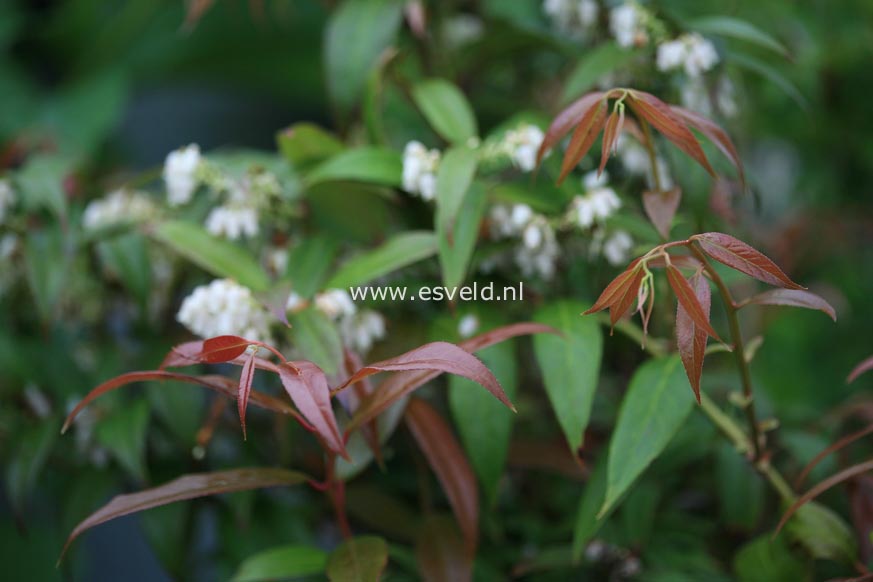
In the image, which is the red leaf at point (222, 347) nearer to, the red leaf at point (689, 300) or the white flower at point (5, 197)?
the red leaf at point (689, 300)

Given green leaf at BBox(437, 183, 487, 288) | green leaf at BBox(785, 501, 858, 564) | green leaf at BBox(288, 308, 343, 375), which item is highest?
green leaf at BBox(437, 183, 487, 288)

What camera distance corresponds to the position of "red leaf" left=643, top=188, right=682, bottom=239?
1.95 ft

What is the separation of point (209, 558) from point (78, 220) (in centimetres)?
40

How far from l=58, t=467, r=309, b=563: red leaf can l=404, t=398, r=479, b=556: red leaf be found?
4.7 inches

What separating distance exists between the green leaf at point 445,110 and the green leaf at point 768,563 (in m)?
0.44

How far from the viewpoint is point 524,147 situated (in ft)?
2.31

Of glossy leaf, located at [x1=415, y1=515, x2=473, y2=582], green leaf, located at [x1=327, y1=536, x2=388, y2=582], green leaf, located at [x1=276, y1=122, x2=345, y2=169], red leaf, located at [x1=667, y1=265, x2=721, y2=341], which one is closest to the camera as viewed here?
red leaf, located at [x1=667, y1=265, x2=721, y2=341]

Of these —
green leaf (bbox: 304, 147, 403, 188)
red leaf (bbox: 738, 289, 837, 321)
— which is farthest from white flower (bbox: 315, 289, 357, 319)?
red leaf (bbox: 738, 289, 837, 321)

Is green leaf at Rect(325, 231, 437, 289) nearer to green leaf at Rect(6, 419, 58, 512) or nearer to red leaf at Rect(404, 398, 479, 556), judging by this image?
red leaf at Rect(404, 398, 479, 556)

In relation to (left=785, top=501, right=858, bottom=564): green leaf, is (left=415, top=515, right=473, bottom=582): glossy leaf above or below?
below

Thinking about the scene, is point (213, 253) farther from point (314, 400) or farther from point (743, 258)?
point (743, 258)

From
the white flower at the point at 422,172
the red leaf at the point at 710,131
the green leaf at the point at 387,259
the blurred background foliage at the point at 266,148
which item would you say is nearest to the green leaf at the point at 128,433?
the blurred background foliage at the point at 266,148

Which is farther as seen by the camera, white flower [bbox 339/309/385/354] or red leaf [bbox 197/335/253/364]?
white flower [bbox 339/309/385/354]

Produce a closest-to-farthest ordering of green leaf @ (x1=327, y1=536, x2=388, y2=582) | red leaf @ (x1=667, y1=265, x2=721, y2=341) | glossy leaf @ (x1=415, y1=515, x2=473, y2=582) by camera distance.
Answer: red leaf @ (x1=667, y1=265, x2=721, y2=341), green leaf @ (x1=327, y1=536, x2=388, y2=582), glossy leaf @ (x1=415, y1=515, x2=473, y2=582)
